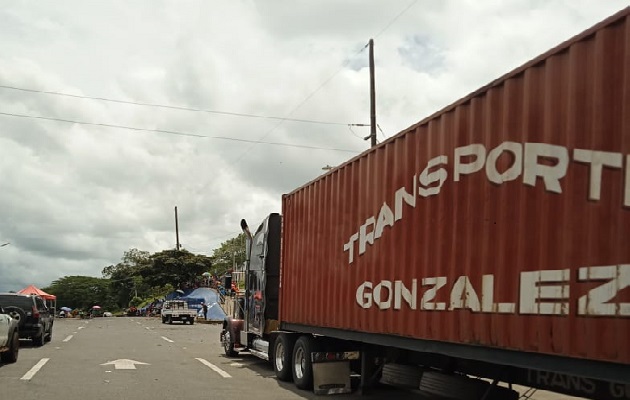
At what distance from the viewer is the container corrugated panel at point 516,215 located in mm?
4938

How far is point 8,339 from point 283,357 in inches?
251

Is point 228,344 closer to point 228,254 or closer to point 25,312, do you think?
point 25,312

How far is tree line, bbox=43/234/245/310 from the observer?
241ft

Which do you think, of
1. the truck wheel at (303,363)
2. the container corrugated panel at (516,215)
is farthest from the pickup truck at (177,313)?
the container corrugated panel at (516,215)

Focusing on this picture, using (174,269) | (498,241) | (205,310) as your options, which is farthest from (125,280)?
(498,241)

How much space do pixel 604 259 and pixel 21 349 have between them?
17963 millimetres

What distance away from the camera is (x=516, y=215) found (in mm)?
5902

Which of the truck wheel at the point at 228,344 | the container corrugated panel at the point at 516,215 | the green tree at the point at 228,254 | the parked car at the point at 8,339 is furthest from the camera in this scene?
the green tree at the point at 228,254

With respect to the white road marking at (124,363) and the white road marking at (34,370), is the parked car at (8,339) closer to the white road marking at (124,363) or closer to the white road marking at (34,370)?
the white road marking at (34,370)

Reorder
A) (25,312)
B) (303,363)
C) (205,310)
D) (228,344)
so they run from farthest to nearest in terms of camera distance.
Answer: (205,310), (25,312), (228,344), (303,363)

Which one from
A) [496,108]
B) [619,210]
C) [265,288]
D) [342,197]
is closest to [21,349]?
[265,288]

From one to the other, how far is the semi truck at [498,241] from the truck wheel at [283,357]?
5.35 feet

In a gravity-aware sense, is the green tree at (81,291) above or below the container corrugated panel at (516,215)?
below

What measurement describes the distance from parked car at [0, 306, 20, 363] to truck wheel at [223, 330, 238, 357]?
512cm
